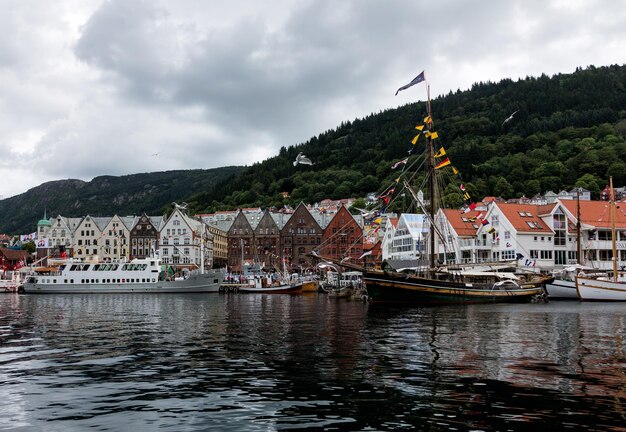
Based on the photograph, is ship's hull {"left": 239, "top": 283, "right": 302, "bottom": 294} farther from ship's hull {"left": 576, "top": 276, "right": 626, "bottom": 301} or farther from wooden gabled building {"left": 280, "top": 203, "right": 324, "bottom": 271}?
wooden gabled building {"left": 280, "top": 203, "right": 324, "bottom": 271}

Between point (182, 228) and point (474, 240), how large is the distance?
256ft

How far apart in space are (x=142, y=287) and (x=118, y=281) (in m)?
5.15

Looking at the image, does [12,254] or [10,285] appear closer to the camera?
[10,285]

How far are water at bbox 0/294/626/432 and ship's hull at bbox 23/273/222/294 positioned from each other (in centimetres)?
6805

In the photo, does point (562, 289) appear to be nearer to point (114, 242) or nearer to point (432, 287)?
point (432, 287)

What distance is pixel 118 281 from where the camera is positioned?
10088 cm

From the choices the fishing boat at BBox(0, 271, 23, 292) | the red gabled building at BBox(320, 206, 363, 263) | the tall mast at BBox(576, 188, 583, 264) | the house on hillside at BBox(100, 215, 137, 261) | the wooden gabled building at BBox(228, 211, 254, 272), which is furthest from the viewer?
the wooden gabled building at BBox(228, 211, 254, 272)

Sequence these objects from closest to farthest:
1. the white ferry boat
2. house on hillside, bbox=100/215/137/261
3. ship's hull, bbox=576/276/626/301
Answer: ship's hull, bbox=576/276/626/301, the white ferry boat, house on hillside, bbox=100/215/137/261

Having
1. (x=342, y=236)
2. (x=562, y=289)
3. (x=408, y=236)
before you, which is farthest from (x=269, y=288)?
(x=562, y=289)

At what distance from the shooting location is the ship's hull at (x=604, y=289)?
65.8m

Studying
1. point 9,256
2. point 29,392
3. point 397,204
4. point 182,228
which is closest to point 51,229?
point 9,256

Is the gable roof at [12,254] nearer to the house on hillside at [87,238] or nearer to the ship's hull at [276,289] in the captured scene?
the house on hillside at [87,238]

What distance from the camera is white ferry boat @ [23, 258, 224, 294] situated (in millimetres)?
99625

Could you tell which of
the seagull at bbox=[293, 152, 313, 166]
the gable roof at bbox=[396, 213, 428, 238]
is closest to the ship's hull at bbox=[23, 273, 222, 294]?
the seagull at bbox=[293, 152, 313, 166]
